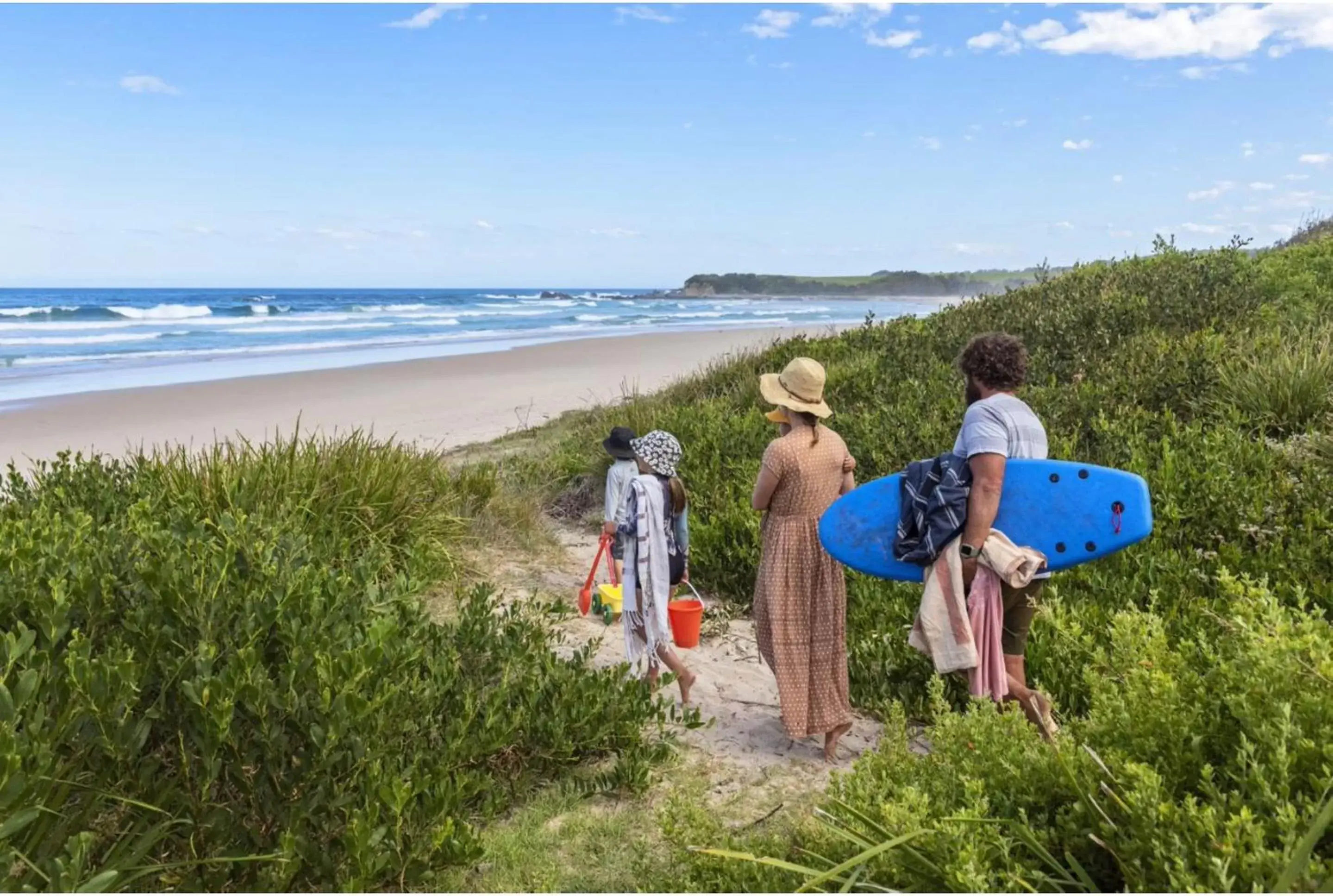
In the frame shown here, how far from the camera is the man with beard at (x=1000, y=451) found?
12.4ft

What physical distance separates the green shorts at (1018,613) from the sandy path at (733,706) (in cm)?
91

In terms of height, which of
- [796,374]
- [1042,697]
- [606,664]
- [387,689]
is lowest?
[606,664]

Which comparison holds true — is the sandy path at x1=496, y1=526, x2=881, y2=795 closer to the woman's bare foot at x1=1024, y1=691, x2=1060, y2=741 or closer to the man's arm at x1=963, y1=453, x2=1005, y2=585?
the woman's bare foot at x1=1024, y1=691, x2=1060, y2=741

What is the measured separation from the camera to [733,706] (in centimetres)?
505

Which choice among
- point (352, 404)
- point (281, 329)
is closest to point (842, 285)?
Result: point (281, 329)

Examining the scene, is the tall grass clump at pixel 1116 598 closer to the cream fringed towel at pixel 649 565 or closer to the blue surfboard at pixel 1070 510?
the blue surfboard at pixel 1070 510

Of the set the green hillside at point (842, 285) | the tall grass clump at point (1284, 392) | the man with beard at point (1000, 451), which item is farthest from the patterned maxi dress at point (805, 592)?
the green hillside at point (842, 285)

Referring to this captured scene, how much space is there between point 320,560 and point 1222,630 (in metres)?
4.39

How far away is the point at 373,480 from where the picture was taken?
667 cm

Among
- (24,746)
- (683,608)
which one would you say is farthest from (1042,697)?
(24,746)

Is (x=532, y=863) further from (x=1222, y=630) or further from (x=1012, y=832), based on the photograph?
(x=1222, y=630)

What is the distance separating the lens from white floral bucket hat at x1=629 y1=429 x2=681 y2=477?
4918mm

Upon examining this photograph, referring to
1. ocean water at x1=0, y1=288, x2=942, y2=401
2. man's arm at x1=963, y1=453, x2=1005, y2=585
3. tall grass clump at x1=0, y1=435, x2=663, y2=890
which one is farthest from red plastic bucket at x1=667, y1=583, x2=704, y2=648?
ocean water at x1=0, y1=288, x2=942, y2=401

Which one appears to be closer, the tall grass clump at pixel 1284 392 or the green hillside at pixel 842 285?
the tall grass clump at pixel 1284 392
